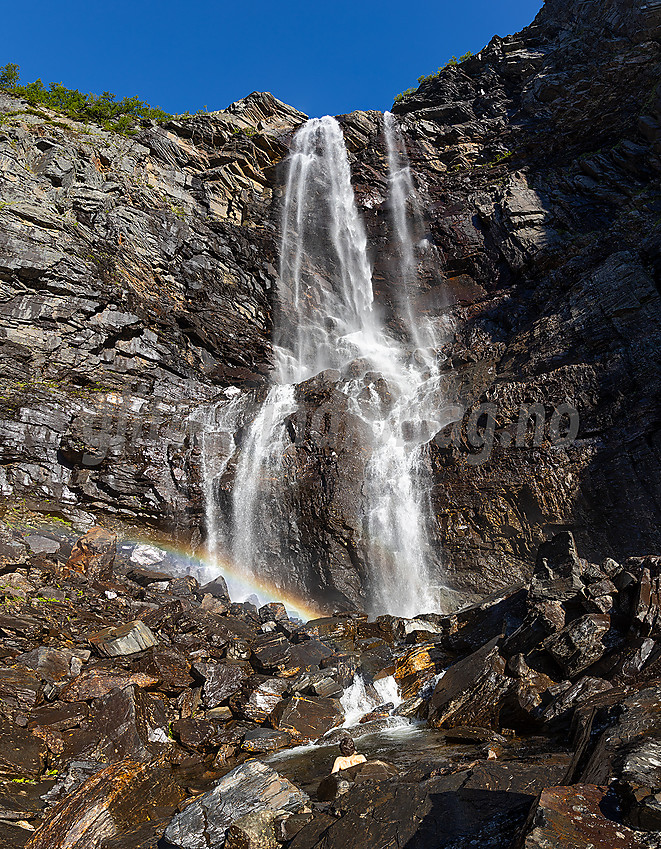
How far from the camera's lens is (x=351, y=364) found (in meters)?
32.4

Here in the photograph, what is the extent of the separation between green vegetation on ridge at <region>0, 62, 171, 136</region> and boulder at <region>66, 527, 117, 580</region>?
104ft

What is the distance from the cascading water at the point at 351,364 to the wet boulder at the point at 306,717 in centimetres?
1014

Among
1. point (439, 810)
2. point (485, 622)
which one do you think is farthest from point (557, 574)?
point (439, 810)

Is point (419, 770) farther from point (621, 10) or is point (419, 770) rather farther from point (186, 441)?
point (621, 10)

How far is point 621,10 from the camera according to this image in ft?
121

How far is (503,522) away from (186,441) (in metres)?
16.1

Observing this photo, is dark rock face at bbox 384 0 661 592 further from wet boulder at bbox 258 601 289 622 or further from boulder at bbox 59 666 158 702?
boulder at bbox 59 666 158 702

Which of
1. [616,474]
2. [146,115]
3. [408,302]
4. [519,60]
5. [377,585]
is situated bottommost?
[377,585]

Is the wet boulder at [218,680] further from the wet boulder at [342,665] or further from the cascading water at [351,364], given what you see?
the cascading water at [351,364]

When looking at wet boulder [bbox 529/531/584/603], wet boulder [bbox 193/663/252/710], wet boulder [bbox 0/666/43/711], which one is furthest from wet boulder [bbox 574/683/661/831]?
wet boulder [bbox 0/666/43/711]

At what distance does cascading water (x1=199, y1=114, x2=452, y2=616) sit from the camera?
2291 centimetres

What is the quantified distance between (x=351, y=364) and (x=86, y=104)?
95.8ft

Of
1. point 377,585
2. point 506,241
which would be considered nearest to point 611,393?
point 377,585

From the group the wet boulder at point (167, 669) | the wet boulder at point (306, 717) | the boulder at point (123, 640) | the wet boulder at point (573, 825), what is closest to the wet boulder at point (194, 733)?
the wet boulder at point (167, 669)
